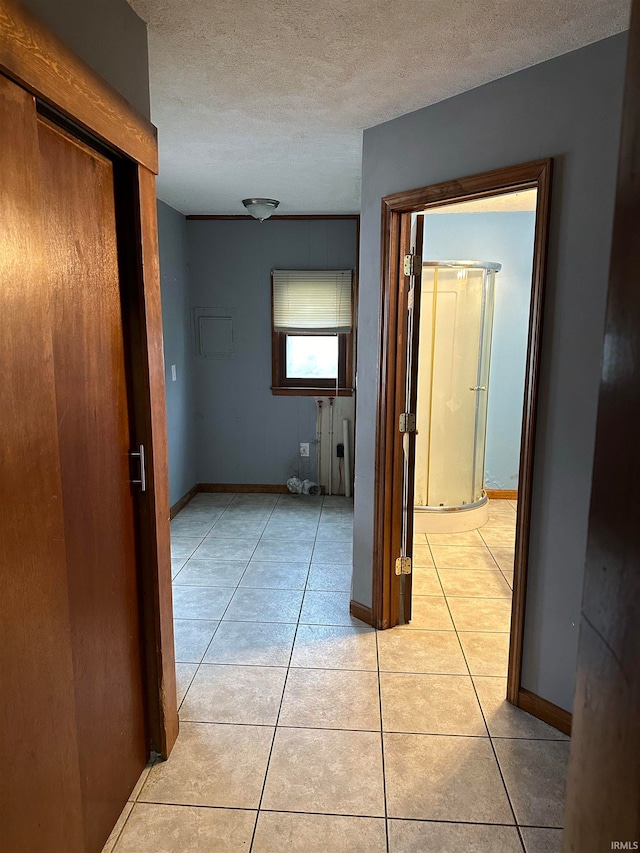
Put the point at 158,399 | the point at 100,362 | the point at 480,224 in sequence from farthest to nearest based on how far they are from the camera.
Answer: the point at 480,224 → the point at 158,399 → the point at 100,362

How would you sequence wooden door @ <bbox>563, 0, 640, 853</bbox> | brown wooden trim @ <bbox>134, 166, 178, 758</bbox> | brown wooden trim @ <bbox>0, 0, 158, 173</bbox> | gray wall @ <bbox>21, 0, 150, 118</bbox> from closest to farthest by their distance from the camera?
wooden door @ <bbox>563, 0, 640, 853</bbox>, brown wooden trim @ <bbox>0, 0, 158, 173</bbox>, gray wall @ <bbox>21, 0, 150, 118</bbox>, brown wooden trim @ <bbox>134, 166, 178, 758</bbox>

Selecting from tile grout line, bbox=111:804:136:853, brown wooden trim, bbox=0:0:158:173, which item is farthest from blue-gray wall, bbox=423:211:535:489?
tile grout line, bbox=111:804:136:853

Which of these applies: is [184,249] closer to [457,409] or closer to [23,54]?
[457,409]

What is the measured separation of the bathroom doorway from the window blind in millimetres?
813

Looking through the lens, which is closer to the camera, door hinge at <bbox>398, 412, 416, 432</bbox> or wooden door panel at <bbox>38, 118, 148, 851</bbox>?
wooden door panel at <bbox>38, 118, 148, 851</bbox>

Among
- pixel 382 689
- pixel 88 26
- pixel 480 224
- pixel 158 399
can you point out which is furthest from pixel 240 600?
pixel 480 224

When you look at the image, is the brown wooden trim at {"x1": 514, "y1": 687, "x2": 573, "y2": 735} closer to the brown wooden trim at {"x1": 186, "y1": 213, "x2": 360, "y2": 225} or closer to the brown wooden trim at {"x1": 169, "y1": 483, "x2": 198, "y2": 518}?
the brown wooden trim at {"x1": 169, "y1": 483, "x2": 198, "y2": 518}

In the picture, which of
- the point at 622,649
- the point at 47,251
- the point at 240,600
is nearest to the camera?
the point at 622,649

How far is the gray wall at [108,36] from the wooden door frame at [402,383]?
1195mm

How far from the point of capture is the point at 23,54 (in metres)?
1.10

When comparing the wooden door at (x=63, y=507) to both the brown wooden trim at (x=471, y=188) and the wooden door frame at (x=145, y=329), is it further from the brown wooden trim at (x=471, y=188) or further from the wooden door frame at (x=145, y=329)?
the brown wooden trim at (x=471, y=188)

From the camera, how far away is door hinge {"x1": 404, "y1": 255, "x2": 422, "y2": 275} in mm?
2662

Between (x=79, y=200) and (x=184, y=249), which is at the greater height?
(x=184, y=249)

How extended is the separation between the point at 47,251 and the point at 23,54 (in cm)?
39
